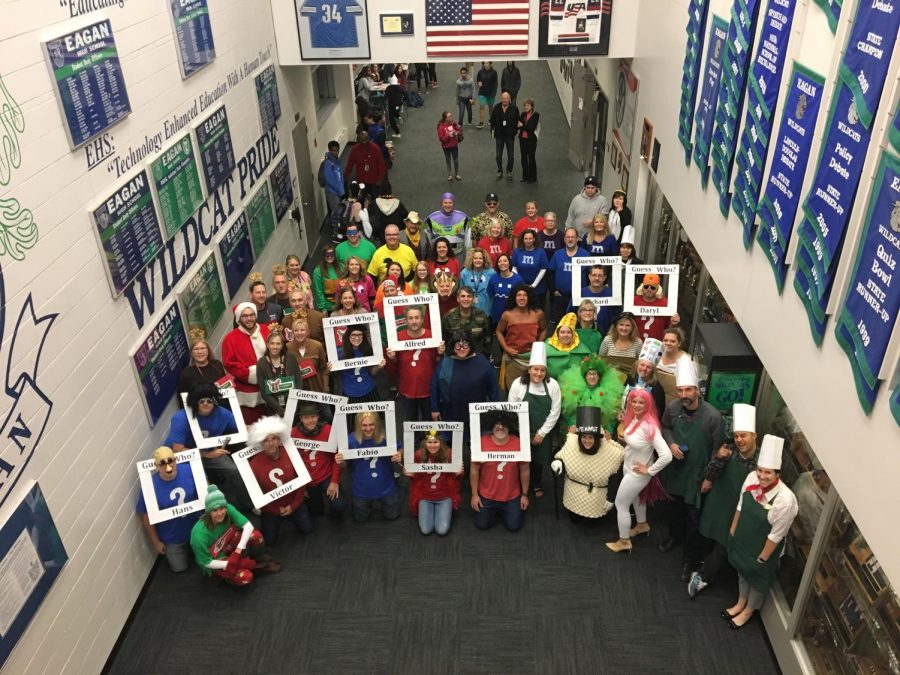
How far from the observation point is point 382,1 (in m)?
8.46

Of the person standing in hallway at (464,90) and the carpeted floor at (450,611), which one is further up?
the person standing in hallway at (464,90)

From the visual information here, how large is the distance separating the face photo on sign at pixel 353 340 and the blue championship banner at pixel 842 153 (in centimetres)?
336

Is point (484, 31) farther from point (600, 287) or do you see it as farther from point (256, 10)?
point (600, 287)

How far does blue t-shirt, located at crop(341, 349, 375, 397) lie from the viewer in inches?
251

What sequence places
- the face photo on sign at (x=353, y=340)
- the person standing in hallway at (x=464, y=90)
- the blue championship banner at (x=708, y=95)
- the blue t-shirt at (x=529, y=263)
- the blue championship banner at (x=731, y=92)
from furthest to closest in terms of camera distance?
the person standing in hallway at (x=464, y=90)
the blue t-shirt at (x=529, y=263)
the face photo on sign at (x=353, y=340)
the blue championship banner at (x=708, y=95)
the blue championship banner at (x=731, y=92)

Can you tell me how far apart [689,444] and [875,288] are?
6.91 feet

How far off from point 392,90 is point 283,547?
11713 mm

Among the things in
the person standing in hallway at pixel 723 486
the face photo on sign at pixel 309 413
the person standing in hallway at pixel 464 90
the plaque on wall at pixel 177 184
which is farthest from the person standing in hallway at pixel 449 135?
the person standing in hallway at pixel 723 486

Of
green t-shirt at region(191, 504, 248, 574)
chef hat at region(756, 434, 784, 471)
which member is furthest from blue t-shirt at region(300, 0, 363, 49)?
chef hat at region(756, 434, 784, 471)

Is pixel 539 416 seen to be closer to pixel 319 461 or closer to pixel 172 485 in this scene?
pixel 319 461

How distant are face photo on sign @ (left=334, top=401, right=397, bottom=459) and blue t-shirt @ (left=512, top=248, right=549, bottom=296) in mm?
2632

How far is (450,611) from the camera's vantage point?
17.3ft

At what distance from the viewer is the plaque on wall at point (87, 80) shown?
4.43 metres

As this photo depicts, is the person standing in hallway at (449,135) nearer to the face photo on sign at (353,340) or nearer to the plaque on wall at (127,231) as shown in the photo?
the face photo on sign at (353,340)
